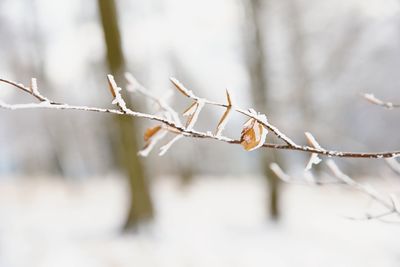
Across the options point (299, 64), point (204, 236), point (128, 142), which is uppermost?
point (128, 142)

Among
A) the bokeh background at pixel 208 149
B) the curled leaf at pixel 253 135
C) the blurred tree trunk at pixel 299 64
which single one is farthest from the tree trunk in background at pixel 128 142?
the curled leaf at pixel 253 135

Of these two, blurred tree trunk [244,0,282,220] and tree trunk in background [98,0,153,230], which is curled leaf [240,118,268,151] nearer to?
tree trunk in background [98,0,153,230]

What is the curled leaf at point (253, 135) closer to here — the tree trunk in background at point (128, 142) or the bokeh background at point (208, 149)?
the bokeh background at point (208, 149)

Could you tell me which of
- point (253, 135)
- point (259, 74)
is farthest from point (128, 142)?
point (253, 135)

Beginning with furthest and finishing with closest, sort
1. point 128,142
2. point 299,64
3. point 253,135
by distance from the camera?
point 299,64
point 128,142
point 253,135

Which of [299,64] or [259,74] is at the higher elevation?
[259,74]

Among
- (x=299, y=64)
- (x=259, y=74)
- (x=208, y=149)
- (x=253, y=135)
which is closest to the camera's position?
(x=253, y=135)

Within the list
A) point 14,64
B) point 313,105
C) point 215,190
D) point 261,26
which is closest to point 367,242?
point 261,26

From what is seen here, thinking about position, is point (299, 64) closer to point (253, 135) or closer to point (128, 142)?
point (128, 142)
